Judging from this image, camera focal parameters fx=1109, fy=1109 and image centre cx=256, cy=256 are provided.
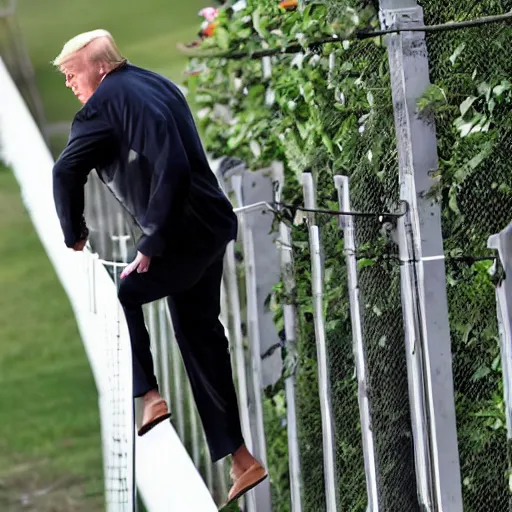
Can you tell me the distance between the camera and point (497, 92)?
3156 millimetres

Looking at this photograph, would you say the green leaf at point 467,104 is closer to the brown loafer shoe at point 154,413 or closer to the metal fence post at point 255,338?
the metal fence post at point 255,338

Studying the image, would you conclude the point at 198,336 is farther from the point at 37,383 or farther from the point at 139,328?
the point at 37,383

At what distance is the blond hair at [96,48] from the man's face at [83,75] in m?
0.02

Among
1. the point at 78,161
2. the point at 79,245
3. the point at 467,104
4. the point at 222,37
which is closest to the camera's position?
the point at 467,104

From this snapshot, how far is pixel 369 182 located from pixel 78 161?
0.90 meters

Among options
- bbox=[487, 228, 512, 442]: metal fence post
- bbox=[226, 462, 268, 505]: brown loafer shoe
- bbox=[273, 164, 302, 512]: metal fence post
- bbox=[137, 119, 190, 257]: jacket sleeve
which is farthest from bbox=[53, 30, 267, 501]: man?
bbox=[487, 228, 512, 442]: metal fence post

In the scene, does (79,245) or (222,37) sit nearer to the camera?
(79,245)

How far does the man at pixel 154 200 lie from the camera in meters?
3.29

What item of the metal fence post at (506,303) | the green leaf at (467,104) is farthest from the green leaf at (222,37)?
the metal fence post at (506,303)

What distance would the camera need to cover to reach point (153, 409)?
11.7 feet

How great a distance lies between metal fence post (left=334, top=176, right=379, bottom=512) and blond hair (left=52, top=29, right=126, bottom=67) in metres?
0.77

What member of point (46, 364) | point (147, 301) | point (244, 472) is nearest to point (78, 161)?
point (147, 301)

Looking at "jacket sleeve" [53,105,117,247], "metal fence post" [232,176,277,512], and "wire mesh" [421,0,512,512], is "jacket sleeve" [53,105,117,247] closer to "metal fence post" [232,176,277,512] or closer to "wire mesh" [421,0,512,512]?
"metal fence post" [232,176,277,512]

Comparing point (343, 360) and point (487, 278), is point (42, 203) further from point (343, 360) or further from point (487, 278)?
point (487, 278)
